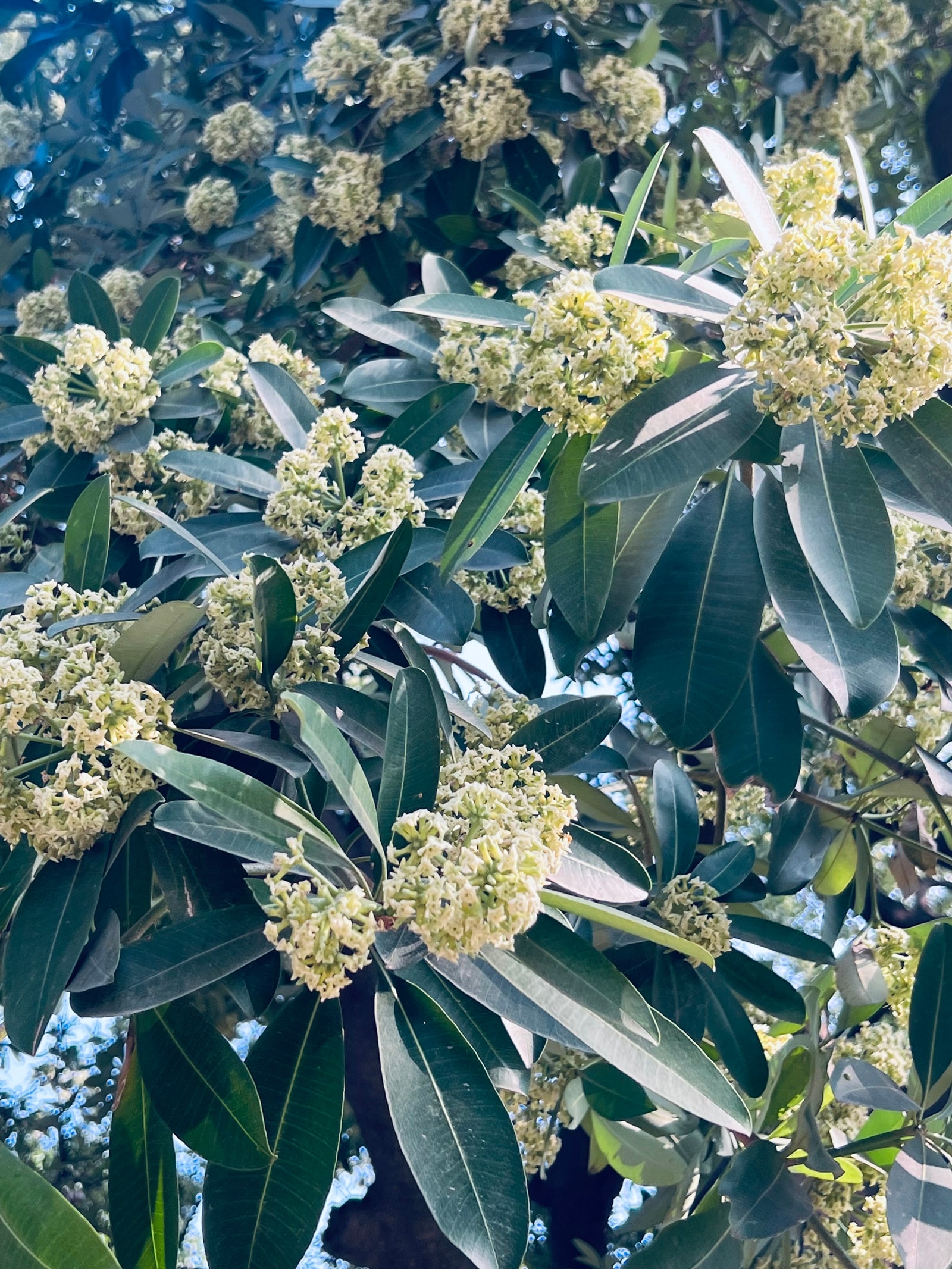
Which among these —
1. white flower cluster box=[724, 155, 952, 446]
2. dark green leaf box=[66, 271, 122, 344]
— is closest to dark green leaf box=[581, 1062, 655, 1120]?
white flower cluster box=[724, 155, 952, 446]

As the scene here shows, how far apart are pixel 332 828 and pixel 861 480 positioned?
4.26 ft

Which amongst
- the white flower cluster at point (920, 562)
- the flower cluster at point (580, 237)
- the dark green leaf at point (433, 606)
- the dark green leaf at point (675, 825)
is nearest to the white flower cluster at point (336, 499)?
the dark green leaf at point (433, 606)

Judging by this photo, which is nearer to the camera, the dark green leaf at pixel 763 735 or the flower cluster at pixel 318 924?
the flower cluster at pixel 318 924

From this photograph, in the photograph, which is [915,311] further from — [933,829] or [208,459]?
[933,829]

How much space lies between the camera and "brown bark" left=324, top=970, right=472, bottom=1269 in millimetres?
2666

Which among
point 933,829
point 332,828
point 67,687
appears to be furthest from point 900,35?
point 67,687

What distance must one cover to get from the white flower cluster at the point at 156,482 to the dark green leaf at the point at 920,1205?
1701mm

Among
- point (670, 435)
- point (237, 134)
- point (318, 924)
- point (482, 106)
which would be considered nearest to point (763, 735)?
point (670, 435)

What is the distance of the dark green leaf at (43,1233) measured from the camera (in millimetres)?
1049

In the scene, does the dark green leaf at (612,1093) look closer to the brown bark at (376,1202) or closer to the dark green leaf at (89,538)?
the brown bark at (376,1202)

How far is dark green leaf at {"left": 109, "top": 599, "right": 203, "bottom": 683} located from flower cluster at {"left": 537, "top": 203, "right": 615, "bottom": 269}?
1476mm

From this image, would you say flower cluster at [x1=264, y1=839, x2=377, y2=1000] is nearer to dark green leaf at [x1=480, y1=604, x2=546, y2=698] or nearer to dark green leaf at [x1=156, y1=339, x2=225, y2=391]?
dark green leaf at [x1=480, y1=604, x2=546, y2=698]

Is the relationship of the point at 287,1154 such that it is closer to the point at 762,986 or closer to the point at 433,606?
the point at 433,606

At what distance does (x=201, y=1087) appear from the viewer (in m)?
1.25
